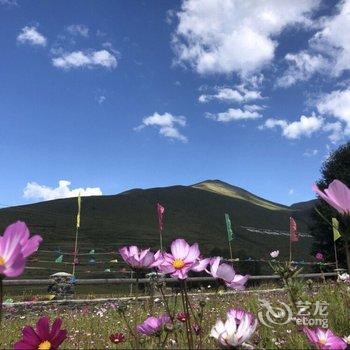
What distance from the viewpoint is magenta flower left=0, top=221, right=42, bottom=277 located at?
5.02ft

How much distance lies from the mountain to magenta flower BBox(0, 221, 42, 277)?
48.6 m

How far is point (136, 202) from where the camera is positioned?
11975 centimetres

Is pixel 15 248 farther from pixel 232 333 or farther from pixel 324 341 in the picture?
pixel 324 341

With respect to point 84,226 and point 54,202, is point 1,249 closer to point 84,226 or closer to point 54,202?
point 84,226

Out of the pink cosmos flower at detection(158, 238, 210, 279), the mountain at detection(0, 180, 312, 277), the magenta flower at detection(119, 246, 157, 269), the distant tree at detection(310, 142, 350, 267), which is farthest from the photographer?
the mountain at detection(0, 180, 312, 277)

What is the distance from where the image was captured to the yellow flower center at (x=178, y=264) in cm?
227

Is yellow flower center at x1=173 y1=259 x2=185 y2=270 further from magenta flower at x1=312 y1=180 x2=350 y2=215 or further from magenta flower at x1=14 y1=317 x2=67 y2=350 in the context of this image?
magenta flower at x1=312 y1=180 x2=350 y2=215

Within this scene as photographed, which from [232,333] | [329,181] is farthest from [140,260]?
[329,181]

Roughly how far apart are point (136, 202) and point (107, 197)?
684cm

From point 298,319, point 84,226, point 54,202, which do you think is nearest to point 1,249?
point 298,319

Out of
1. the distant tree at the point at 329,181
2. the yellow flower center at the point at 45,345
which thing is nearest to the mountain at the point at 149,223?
the distant tree at the point at 329,181

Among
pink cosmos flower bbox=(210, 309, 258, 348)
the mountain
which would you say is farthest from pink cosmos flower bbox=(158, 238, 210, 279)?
the mountain

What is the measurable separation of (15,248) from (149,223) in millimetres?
98105

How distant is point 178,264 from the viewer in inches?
90.2
